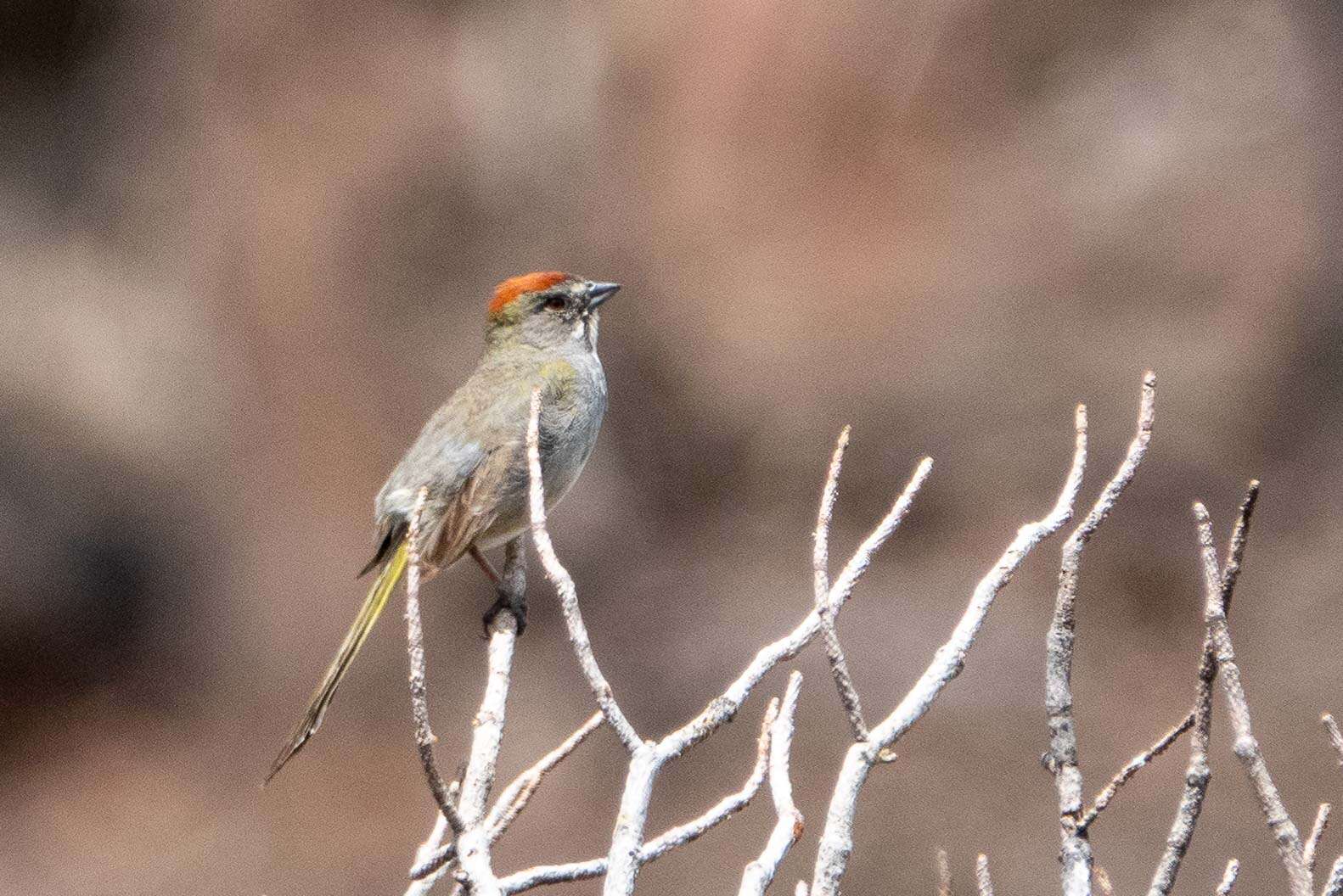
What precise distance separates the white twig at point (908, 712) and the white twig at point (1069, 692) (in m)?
0.09

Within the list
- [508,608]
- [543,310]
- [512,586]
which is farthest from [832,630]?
[543,310]

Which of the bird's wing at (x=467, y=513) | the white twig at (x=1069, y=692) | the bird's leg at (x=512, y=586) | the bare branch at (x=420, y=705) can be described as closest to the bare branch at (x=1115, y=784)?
the white twig at (x=1069, y=692)

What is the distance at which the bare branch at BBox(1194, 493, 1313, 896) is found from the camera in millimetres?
2188

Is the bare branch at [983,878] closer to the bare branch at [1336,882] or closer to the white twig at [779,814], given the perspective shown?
the white twig at [779,814]

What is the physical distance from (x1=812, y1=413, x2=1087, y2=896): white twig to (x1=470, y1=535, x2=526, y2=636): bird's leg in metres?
1.90

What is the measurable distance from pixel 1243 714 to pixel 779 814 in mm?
730

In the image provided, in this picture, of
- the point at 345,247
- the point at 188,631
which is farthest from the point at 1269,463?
the point at 188,631

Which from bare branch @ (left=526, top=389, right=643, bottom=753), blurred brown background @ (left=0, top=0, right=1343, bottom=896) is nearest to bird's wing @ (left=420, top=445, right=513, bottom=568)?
bare branch @ (left=526, top=389, right=643, bottom=753)

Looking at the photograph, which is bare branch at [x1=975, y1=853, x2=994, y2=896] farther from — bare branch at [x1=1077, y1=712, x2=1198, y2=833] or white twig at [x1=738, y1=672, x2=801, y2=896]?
white twig at [x1=738, y1=672, x2=801, y2=896]

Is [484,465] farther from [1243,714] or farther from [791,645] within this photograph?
[1243,714]

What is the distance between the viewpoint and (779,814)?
247 cm

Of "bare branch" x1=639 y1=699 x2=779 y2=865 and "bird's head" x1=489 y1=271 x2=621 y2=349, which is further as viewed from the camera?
"bird's head" x1=489 y1=271 x2=621 y2=349

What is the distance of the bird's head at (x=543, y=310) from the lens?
563 centimetres

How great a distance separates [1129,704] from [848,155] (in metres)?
3.79
